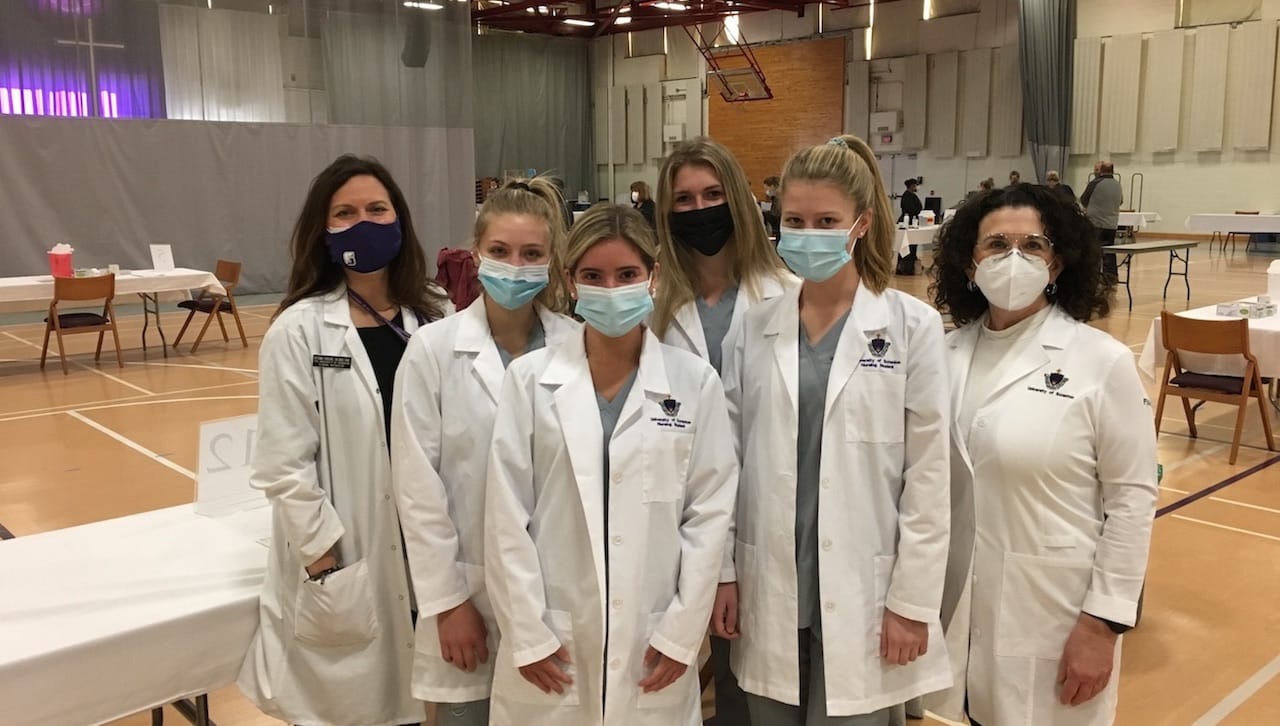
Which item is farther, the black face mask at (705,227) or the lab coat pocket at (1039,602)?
the black face mask at (705,227)

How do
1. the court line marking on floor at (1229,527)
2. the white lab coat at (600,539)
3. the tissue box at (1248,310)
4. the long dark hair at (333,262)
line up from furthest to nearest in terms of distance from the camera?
the tissue box at (1248,310) → the court line marking on floor at (1229,527) → the long dark hair at (333,262) → the white lab coat at (600,539)

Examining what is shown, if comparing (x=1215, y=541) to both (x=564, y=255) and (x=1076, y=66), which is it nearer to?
(x=564, y=255)

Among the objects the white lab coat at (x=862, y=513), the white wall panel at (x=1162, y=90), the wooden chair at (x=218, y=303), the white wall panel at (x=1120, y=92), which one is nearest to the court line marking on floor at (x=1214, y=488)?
the white lab coat at (x=862, y=513)

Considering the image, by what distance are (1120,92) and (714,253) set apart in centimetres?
2031

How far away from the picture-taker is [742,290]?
9.07 feet

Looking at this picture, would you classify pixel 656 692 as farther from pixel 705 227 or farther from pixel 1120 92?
pixel 1120 92

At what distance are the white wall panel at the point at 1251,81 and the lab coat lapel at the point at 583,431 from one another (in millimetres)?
20496

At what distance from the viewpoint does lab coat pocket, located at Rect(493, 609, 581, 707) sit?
204cm

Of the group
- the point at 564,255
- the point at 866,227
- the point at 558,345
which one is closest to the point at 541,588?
the point at 558,345

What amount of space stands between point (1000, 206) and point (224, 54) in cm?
1481

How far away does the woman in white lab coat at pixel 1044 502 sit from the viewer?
82.9 inches

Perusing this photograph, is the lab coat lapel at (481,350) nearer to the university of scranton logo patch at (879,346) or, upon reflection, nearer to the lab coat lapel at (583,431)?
the lab coat lapel at (583,431)

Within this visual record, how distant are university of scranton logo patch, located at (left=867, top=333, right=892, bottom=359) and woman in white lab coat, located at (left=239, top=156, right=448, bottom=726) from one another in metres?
1.16

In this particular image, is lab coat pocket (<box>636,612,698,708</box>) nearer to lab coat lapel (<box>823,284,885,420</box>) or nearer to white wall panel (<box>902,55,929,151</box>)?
lab coat lapel (<box>823,284,885,420</box>)
